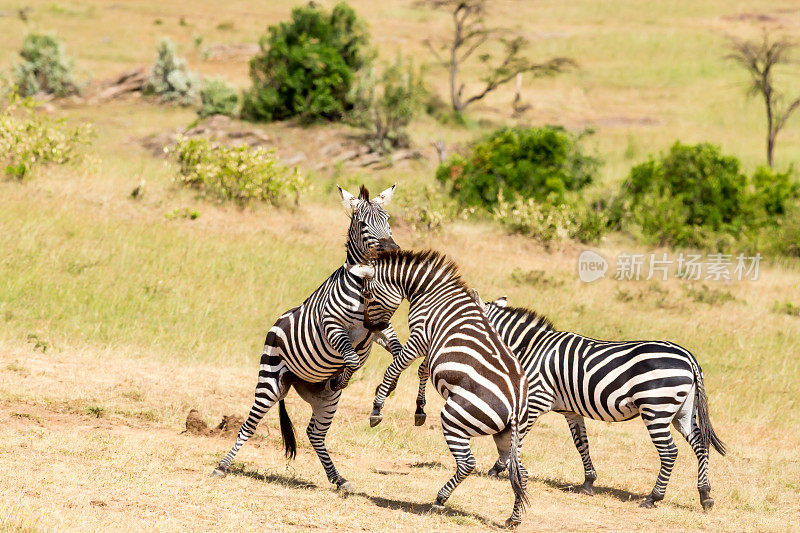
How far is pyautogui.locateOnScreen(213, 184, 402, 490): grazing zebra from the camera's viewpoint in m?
7.49

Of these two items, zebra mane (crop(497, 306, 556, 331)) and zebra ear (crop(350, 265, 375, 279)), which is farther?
zebra mane (crop(497, 306, 556, 331))

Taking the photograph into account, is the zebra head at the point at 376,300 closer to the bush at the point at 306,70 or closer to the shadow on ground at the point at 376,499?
the shadow on ground at the point at 376,499

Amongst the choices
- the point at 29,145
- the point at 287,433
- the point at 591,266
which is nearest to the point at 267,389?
the point at 287,433

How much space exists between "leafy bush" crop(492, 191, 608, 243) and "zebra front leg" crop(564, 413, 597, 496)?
12980mm

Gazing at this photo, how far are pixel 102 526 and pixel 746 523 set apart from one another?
19.5 feet

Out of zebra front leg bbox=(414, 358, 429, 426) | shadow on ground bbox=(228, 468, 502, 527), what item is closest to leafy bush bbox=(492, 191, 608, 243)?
zebra front leg bbox=(414, 358, 429, 426)

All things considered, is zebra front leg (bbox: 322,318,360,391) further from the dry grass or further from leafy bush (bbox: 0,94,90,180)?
leafy bush (bbox: 0,94,90,180)

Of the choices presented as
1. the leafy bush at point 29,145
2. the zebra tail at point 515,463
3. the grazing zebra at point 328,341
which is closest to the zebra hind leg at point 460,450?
the zebra tail at point 515,463

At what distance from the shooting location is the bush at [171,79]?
36062 millimetres

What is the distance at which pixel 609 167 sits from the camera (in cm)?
3362

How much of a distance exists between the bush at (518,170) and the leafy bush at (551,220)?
35.1 inches

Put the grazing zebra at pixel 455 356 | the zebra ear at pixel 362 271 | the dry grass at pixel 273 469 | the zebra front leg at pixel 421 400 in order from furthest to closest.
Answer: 1. the zebra front leg at pixel 421 400
2. the zebra ear at pixel 362 271
3. the grazing zebra at pixel 455 356
4. the dry grass at pixel 273 469

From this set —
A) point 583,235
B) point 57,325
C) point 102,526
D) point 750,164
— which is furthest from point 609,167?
point 102,526

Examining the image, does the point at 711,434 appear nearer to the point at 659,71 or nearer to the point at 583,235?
the point at 583,235
